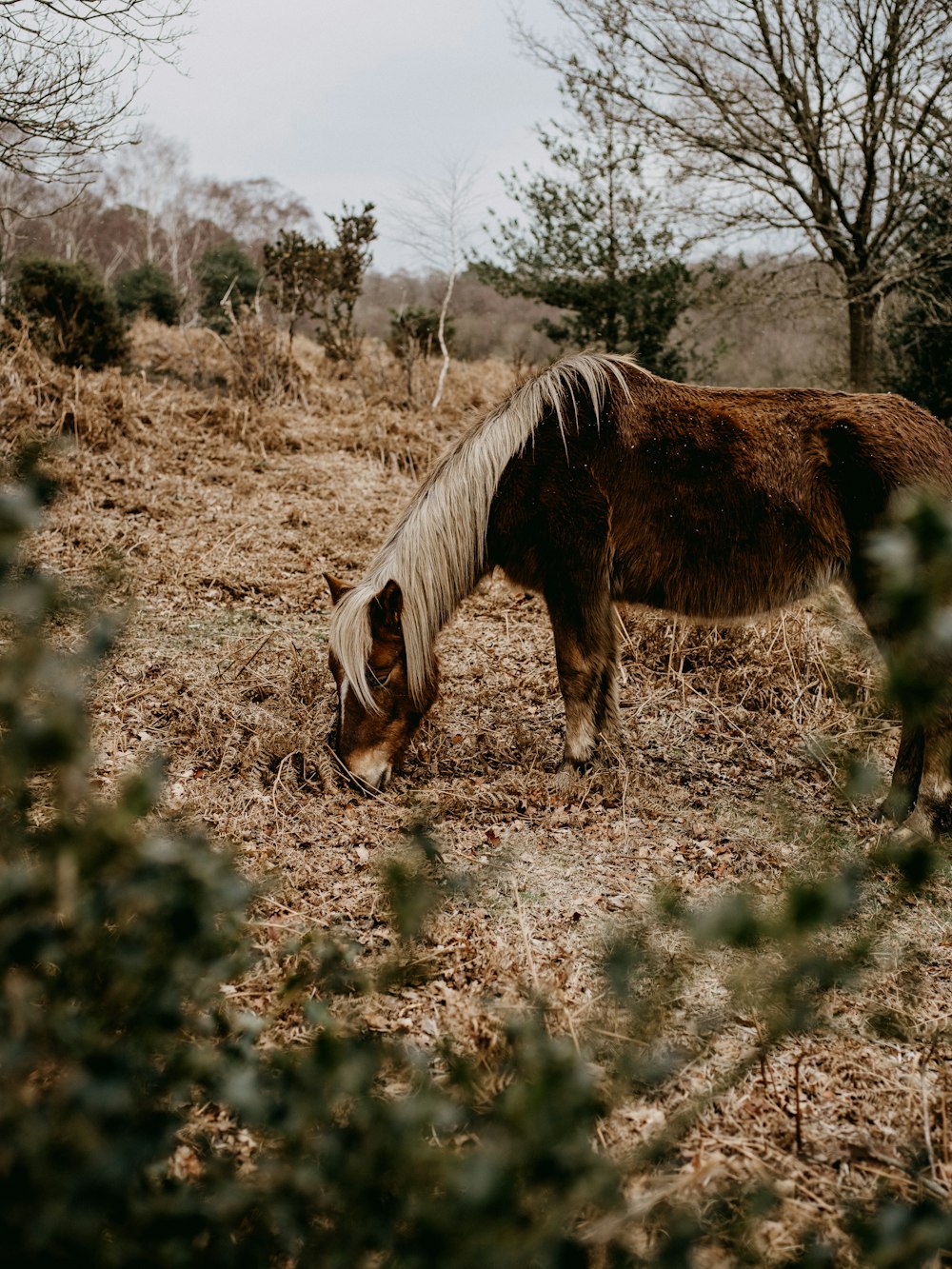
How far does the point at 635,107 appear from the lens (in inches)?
447

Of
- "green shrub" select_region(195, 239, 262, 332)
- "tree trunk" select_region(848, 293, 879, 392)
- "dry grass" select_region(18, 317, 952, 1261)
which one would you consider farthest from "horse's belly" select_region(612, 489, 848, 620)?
"green shrub" select_region(195, 239, 262, 332)

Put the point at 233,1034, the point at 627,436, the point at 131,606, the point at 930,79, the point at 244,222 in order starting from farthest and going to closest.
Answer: the point at 244,222
the point at 930,79
the point at 627,436
the point at 233,1034
the point at 131,606

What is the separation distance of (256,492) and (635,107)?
7530 millimetres

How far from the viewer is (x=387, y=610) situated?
153 inches

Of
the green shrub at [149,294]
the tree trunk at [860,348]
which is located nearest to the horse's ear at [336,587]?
the tree trunk at [860,348]

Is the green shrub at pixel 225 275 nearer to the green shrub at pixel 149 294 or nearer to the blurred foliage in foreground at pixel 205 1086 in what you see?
the green shrub at pixel 149 294

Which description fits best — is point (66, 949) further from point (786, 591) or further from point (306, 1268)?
point (786, 591)

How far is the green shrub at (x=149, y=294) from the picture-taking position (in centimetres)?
2159

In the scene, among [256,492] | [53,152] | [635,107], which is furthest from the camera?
[635,107]

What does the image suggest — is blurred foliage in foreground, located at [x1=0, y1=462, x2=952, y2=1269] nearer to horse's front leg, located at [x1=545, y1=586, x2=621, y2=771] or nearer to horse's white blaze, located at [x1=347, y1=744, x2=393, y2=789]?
horse's white blaze, located at [x1=347, y1=744, x2=393, y2=789]

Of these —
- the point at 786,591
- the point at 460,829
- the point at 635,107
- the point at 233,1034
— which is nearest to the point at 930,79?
the point at 635,107

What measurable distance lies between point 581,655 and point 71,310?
9.94 meters

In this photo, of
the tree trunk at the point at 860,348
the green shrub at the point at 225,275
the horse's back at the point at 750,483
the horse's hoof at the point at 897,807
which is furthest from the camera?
the green shrub at the point at 225,275

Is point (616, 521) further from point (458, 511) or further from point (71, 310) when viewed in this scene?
point (71, 310)
